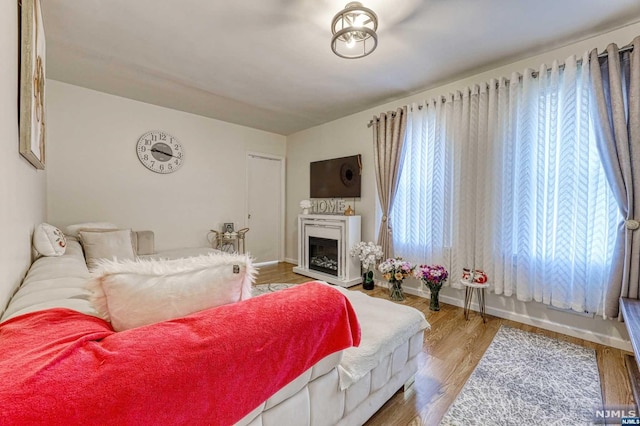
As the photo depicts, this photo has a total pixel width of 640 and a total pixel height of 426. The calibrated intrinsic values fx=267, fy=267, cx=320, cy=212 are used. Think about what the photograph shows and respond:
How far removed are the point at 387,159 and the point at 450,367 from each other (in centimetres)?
244

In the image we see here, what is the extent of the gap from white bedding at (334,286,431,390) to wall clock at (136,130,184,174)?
11.1 feet

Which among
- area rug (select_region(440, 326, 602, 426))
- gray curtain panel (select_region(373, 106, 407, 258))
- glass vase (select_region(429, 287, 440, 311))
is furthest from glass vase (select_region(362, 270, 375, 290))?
area rug (select_region(440, 326, 602, 426))

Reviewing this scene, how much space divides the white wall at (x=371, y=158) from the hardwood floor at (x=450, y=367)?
0.39 feet

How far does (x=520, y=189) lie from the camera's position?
2.55 meters

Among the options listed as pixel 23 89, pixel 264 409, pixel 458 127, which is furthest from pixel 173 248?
pixel 458 127

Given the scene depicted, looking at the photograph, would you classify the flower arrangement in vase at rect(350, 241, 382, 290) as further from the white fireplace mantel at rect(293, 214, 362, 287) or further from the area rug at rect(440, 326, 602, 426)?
the area rug at rect(440, 326, 602, 426)

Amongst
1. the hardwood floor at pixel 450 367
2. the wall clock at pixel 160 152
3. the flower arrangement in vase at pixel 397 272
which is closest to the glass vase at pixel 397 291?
the flower arrangement in vase at pixel 397 272

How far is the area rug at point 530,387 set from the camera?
1.46m

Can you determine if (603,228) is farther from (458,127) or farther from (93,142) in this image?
(93,142)

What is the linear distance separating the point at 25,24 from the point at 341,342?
83.4 inches

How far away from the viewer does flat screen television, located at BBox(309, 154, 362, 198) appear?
4.00 m

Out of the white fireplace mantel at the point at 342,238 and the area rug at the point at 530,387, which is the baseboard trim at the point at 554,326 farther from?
the white fireplace mantel at the point at 342,238

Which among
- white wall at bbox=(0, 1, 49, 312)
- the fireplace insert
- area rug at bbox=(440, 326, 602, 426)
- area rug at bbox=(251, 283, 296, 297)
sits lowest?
area rug at bbox=(440, 326, 602, 426)

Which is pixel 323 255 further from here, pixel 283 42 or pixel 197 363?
pixel 197 363
